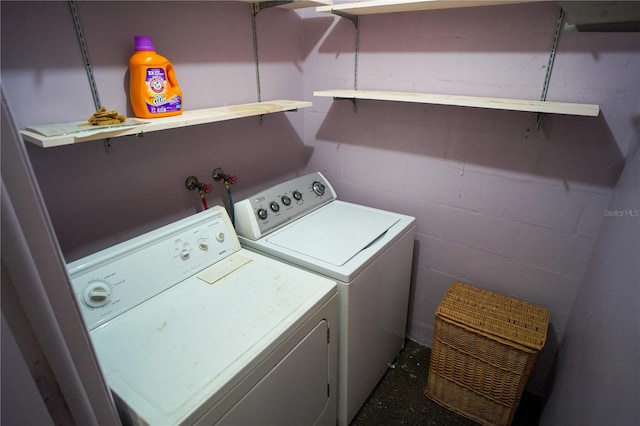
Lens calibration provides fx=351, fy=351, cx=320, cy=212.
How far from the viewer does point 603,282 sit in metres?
1.18

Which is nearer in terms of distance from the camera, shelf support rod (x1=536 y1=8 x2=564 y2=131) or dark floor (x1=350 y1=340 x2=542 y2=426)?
shelf support rod (x1=536 y1=8 x2=564 y2=131)

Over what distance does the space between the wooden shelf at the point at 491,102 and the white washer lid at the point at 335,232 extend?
59 centimetres

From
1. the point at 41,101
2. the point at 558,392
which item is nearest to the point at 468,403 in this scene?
the point at 558,392

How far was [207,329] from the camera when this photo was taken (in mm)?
1073

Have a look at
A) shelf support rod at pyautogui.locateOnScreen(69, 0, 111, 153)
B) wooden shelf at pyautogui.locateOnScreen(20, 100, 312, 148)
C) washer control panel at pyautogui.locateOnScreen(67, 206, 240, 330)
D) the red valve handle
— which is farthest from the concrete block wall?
shelf support rod at pyautogui.locateOnScreen(69, 0, 111, 153)

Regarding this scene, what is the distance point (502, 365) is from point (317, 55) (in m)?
1.81

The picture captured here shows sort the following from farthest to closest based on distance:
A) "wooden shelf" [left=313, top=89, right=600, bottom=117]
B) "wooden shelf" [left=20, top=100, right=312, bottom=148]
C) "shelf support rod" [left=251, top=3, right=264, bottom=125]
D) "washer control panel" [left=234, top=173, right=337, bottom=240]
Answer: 1. "shelf support rod" [left=251, top=3, right=264, bottom=125]
2. "washer control panel" [left=234, top=173, right=337, bottom=240]
3. "wooden shelf" [left=313, top=89, right=600, bottom=117]
4. "wooden shelf" [left=20, top=100, right=312, bottom=148]

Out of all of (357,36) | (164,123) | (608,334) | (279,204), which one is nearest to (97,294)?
(164,123)

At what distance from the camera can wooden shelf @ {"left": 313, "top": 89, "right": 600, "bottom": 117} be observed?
123 cm

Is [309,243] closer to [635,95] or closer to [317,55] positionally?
[317,55]

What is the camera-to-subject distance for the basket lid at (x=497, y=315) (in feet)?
4.84

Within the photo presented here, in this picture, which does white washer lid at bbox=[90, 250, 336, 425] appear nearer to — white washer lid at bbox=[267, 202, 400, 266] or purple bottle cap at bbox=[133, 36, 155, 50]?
white washer lid at bbox=[267, 202, 400, 266]

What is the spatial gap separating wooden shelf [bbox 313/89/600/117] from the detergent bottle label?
0.74 meters

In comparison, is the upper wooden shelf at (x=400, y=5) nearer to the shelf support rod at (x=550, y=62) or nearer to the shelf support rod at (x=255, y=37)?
the shelf support rod at (x=550, y=62)
